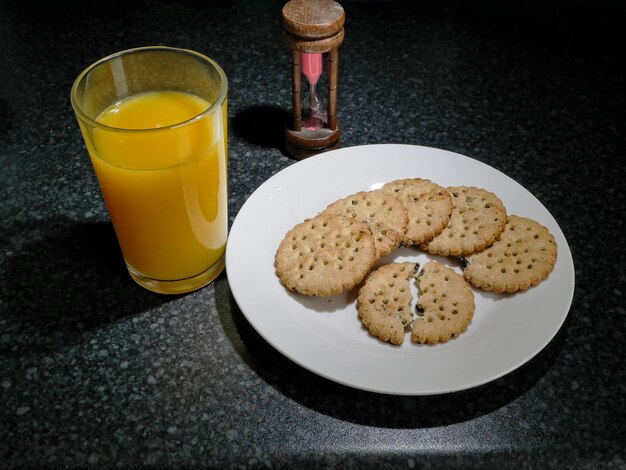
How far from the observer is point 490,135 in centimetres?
111

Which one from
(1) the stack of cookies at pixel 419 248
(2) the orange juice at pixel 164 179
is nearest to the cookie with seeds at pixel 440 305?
(1) the stack of cookies at pixel 419 248

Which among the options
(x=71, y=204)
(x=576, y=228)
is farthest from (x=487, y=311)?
(x=71, y=204)

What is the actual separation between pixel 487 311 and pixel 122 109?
1.63 ft

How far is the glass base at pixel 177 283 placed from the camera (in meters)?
0.83

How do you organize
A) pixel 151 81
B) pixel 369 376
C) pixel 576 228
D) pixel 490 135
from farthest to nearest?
pixel 490 135
pixel 576 228
pixel 151 81
pixel 369 376

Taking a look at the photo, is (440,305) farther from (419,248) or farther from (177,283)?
(177,283)

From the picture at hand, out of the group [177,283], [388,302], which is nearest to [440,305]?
[388,302]

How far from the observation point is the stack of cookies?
2.50 ft

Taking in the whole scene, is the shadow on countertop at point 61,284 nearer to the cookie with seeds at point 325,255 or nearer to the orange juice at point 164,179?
the orange juice at point 164,179

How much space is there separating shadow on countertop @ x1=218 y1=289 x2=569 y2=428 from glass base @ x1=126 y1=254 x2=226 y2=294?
0.11m

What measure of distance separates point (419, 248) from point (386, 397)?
213 millimetres

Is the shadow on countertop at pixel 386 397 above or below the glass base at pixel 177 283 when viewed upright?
below

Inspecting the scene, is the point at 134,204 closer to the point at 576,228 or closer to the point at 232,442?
the point at 232,442

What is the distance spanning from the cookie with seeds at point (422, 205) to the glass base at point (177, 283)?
258 mm
